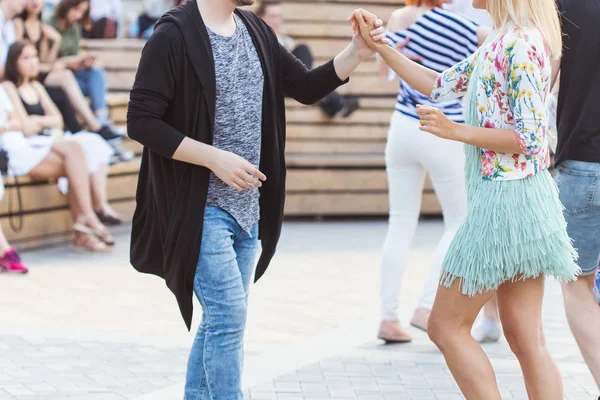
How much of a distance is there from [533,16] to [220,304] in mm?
1377

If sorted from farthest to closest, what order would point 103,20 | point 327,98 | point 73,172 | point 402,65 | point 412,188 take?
point 103,20, point 327,98, point 73,172, point 412,188, point 402,65

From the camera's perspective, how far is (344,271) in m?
8.20

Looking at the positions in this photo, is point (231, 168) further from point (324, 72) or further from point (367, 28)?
point (367, 28)

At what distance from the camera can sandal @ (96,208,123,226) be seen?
9562mm

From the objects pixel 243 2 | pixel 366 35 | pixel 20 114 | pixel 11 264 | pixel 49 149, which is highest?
pixel 243 2

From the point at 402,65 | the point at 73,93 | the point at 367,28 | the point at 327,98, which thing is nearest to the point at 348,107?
the point at 327,98

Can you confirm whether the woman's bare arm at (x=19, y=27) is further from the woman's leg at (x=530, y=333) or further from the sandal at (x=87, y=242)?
the woman's leg at (x=530, y=333)

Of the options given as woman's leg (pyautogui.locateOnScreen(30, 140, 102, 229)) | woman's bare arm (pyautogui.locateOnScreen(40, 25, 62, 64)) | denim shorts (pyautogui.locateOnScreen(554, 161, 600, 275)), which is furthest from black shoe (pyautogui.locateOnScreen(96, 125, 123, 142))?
denim shorts (pyautogui.locateOnScreen(554, 161, 600, 275))

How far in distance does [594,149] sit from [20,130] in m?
5.80

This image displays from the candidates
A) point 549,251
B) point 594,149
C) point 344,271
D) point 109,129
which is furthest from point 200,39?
point 109,129

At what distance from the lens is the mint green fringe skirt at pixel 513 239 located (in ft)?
11.5

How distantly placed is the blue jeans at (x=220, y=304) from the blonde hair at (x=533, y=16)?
1119 millimetres

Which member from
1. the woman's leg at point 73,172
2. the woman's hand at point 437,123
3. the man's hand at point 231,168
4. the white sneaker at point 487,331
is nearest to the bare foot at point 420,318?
the white sneaker at point 487,331

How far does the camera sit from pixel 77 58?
10.4 m
